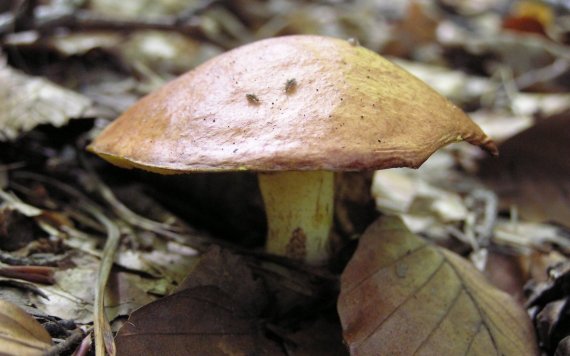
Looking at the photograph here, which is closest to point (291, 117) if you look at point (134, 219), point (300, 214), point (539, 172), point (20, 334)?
point (300, 214)

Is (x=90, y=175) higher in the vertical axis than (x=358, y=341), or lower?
lower

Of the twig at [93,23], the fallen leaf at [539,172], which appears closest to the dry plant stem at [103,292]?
the twig at [93,23]

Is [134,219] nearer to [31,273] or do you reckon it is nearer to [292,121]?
[31,273]

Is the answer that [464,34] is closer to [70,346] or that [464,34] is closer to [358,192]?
[358,192]

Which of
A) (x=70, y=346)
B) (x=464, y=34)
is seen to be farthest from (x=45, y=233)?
(x=464, y=34)

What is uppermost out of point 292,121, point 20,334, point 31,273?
point 292,121

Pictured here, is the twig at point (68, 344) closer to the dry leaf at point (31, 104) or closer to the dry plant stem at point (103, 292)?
the dry plant stem at point (103, 292)

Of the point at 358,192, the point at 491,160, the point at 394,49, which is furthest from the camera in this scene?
the point at 394,49
